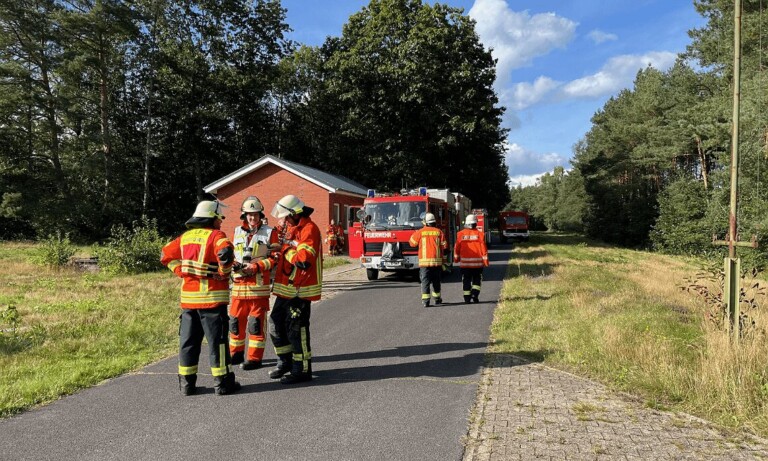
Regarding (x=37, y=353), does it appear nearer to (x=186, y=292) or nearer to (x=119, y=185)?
(x=186, y=292)

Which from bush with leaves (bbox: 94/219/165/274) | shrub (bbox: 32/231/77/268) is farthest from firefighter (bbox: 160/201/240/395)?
shrub (bbox: 32/231/77/268)

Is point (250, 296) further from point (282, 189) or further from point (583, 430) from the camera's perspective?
point (282, 189)

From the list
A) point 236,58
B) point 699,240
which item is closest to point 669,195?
point 699,240

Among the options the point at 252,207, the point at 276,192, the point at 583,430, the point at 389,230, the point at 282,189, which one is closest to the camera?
the point at 583,430

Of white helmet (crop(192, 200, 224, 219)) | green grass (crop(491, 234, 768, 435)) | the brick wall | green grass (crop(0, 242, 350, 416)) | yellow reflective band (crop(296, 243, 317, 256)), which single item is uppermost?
the brick wall

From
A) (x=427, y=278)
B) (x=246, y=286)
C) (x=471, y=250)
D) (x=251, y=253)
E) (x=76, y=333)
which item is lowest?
(x=76, y=333)

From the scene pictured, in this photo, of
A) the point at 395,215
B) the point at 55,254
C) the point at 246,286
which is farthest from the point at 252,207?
the point at 55,254

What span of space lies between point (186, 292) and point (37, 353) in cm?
318

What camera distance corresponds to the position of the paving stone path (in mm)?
3545

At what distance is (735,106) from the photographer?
5.58 meters

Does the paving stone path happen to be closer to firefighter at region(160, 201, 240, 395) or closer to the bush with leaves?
firefighter at region(160, 201, 240, 395)

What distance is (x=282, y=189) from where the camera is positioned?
26.0m

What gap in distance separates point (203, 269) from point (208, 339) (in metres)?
0.70

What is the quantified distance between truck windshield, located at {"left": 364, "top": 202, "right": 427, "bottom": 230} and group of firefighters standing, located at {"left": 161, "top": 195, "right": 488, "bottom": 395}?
805cm
